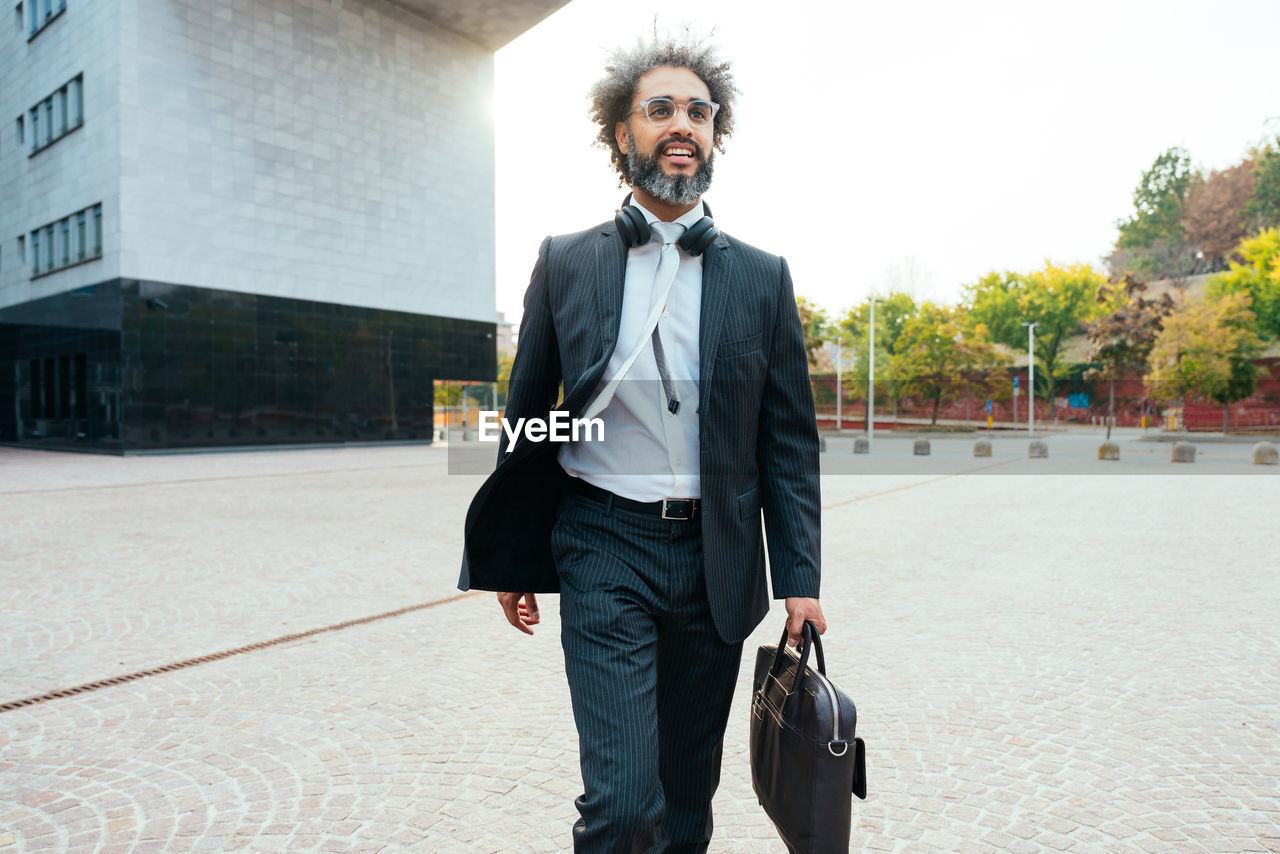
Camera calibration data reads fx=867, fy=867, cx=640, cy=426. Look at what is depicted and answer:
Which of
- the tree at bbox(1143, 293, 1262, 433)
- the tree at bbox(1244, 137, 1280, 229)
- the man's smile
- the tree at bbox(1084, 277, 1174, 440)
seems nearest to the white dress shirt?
the man's smile

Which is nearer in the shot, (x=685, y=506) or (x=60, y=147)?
(x=685, y=506)

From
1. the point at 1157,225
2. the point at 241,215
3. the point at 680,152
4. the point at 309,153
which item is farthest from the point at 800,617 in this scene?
the point at 1157,225

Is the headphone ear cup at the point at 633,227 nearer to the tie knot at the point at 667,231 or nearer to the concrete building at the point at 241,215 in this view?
the tie knot at the point at 667,231

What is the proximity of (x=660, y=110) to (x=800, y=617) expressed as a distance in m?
1.27

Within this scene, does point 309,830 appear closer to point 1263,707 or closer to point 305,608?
point 305,608

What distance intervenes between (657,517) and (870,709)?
8.16 feet

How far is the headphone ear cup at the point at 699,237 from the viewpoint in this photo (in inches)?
82.8

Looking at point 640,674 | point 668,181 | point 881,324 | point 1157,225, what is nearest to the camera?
point 640,674

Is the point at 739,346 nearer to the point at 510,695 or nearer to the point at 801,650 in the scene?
the point at 801,650

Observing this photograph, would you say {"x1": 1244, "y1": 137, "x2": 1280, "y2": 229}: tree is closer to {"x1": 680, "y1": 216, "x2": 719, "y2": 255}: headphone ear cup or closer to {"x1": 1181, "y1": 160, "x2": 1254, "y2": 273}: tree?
{"x1": 1181, "y1": 160, "x2": 1254, "y2": 273}: tree

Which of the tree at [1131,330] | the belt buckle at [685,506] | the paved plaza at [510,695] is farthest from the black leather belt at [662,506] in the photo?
the tree at [1131,330]

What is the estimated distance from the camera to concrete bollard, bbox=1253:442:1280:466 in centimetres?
2056

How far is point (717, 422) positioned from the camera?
2.01 m

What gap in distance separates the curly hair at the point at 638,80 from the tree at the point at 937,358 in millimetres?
45295
